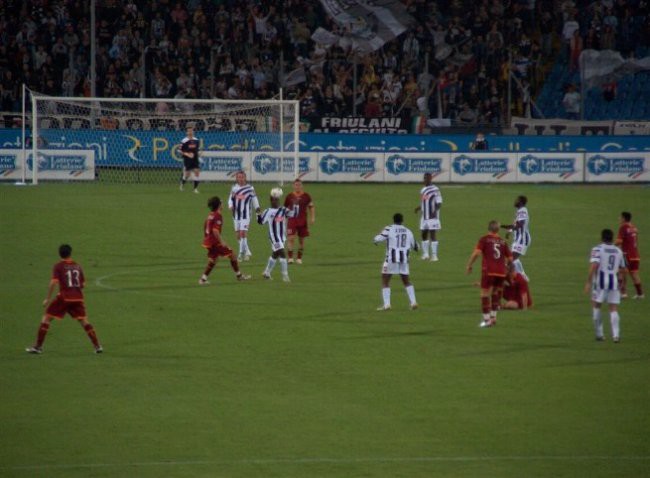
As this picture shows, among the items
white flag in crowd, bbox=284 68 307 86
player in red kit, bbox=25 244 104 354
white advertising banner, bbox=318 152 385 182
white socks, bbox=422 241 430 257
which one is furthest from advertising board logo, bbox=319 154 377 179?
player in red kit, bbox=25 244 104 354

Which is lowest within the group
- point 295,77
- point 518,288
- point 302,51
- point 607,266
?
point 518,288

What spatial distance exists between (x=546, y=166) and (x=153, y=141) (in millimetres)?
15255

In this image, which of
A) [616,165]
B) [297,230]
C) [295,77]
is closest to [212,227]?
[297,230]

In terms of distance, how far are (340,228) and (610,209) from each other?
10213mm

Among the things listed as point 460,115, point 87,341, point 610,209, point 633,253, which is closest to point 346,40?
point 460,115

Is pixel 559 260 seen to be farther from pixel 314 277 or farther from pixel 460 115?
pixel 460 115

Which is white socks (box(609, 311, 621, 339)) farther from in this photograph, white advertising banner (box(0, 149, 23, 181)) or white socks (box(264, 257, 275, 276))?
white advertising banner (box(0, 149, 23, 181))

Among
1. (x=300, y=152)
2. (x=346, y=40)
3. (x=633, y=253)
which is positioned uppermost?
(x=346, y=40)

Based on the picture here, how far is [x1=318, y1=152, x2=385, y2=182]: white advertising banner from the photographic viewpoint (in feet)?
149

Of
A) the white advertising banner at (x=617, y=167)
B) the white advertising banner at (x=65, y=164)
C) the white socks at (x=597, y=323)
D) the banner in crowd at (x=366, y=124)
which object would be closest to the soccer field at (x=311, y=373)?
the white socks at (x=597, y=323)

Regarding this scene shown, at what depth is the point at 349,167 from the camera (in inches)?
1791

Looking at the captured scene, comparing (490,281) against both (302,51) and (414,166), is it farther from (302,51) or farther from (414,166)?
(302,51)

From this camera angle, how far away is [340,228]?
34.7m

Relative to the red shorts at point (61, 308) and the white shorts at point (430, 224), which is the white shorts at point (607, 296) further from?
the white shorts at point (430, 224)
